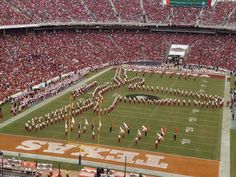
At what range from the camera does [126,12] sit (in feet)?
204

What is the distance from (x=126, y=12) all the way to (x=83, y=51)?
1224 centimetres

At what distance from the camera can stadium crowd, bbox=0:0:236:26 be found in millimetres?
54781

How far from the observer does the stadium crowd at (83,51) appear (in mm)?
40556

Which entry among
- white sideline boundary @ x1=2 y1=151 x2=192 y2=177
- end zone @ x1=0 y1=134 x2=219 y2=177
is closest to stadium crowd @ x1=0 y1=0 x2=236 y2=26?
end zone @ x1=0 y1=134 x2=219 y2=177

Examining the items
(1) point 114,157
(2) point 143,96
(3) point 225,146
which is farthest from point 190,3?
(1) point 114,157

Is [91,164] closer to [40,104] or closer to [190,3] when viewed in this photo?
[40,104]

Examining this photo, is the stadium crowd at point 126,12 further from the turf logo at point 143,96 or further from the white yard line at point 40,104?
the turf logo at point 143,96

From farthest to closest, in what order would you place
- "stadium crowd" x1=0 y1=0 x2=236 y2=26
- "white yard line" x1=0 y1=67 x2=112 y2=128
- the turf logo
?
"stadium crowd" x1=0 y1=0 x2=236 y2=26 < the turf logo < "white yard line" x1=0 y1=67 x2=112 y2=128

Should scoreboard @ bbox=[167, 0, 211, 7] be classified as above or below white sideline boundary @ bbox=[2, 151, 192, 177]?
above

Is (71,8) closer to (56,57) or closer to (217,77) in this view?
(56,57)

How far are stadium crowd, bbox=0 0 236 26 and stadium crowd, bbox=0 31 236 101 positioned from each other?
6.29ft

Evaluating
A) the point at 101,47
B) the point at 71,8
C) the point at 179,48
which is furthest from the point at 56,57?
the point at 179,48

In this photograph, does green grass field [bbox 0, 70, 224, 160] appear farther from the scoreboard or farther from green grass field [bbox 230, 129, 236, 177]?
the scoreboard

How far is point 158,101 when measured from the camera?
32906mm
